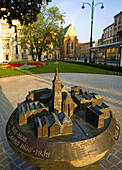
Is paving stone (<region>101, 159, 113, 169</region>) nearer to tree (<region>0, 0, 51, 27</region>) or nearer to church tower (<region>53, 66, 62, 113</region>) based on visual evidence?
church tower (<region>53, 66, 62, 113</region>)

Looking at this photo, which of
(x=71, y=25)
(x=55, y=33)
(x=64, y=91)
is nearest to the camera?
Result: (x=64, y=91)

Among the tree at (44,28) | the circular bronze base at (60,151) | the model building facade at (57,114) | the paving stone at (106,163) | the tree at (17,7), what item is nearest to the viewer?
the circular bronze base at (60,151)

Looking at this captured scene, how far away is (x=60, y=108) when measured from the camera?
6.86 feet

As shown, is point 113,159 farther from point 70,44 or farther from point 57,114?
point 70,44

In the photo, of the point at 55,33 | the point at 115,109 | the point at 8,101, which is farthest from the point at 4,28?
the point at 115,109

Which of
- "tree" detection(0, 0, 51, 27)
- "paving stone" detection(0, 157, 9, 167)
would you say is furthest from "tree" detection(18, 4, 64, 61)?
"paving stone" detection(0, 157, 9, 167)

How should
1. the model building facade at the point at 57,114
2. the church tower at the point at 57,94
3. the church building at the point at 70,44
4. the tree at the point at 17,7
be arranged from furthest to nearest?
the church building at the point at 70,44 → the tree at the point at 17,7 → the church tower at the point at 57,94 → the model building facade at the point at 57,114

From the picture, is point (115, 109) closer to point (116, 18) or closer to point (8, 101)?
point (8, 101)

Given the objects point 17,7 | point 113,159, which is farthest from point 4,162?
point 17,7

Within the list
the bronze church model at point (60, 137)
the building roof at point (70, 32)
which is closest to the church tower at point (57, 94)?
the bronze church model at point (60, 137)

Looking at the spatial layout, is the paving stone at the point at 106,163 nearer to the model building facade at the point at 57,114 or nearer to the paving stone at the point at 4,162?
the model building facade at the point at 57,114

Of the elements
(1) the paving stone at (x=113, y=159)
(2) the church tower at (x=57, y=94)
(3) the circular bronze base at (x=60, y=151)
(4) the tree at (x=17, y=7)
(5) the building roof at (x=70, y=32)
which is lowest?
(1) the paving stone at (x=113, y=159)

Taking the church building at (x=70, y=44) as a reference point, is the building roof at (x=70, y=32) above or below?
above

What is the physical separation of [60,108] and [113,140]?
94 cm
